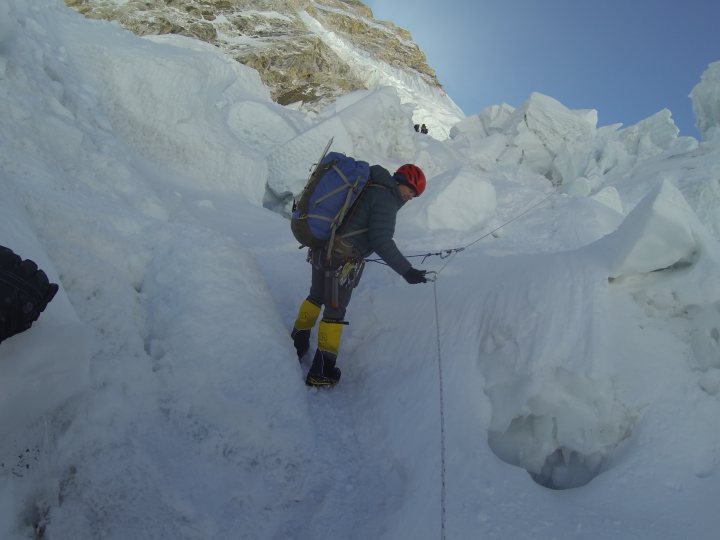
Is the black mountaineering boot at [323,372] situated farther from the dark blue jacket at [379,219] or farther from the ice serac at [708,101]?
the ice serac at [708,101]

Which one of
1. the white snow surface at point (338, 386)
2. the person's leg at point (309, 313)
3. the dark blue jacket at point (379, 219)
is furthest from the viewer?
the person's leg at point (309, 313)

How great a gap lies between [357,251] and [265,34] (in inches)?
1653

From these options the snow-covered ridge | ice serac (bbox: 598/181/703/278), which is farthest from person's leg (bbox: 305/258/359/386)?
the snow-covered ridge

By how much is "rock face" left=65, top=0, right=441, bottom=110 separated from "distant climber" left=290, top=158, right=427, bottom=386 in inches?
1378

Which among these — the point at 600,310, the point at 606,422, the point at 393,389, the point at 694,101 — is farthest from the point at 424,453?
the point at 694,101

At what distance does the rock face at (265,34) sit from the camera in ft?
119

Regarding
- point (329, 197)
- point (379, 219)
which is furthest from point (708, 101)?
point (329, 197)

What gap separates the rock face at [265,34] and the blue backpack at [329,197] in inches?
1375

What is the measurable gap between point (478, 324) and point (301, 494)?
1.66 metres

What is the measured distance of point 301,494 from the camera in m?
2.30

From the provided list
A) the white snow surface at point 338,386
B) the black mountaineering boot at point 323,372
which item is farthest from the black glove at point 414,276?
the black mountaineering boot at point 323,372

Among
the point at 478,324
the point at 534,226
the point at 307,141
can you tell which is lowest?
the point at 307,141

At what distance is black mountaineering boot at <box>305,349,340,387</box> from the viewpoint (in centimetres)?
314

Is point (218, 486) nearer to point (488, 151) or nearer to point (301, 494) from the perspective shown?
point (301, 494)
